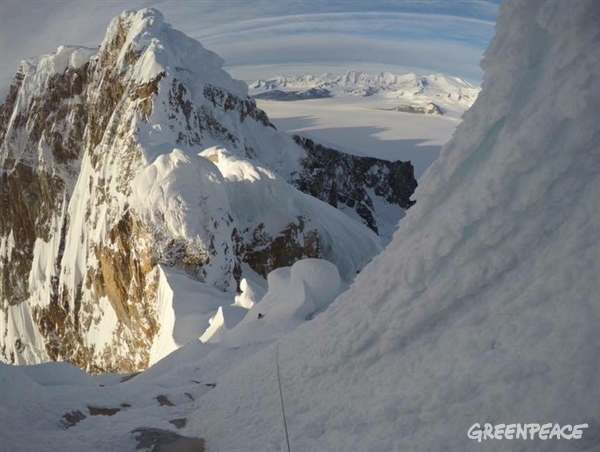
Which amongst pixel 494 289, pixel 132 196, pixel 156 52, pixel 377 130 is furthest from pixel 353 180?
pixel 377 130

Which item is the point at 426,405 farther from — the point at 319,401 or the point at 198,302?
the point at 198,302

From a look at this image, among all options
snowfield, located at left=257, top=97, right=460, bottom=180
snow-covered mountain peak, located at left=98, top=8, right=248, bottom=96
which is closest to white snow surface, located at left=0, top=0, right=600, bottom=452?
snow-covered mountain peak, located at left=98, top=8, right=248, bottom=96

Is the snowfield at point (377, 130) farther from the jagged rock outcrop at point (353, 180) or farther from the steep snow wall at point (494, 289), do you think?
the steep snow wall at point (494, 289)

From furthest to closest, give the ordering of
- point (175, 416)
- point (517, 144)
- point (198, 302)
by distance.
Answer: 1. point (198, 302)
2. point (175, 416)
3. point (517, 144)

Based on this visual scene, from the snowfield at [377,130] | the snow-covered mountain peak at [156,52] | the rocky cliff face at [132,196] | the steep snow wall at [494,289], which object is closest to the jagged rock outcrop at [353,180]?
the rocky cliff face at [132,196]

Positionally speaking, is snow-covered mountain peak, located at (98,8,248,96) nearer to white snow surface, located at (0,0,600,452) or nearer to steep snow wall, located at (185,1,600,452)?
white snow surface, located at (0,0,600,452)

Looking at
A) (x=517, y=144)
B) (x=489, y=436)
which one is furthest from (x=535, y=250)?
(x=489, y=436)

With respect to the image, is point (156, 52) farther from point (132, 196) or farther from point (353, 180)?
point (353, 180)
